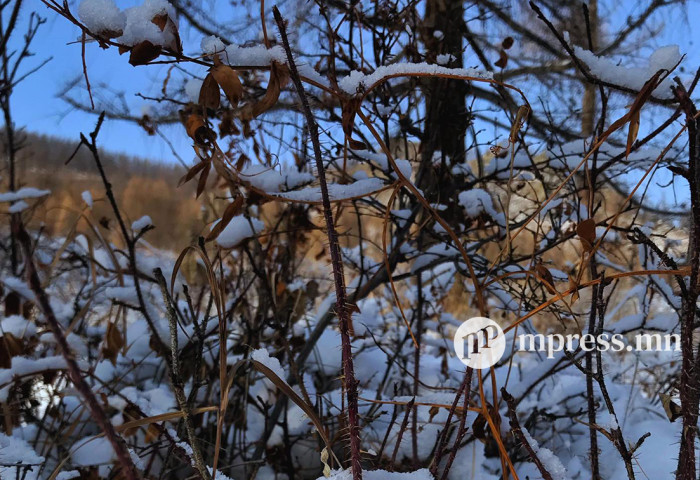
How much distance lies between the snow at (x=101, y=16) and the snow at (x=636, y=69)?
1.80 ft

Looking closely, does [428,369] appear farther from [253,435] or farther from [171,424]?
[171,424]

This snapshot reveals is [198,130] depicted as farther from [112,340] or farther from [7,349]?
[7,349]

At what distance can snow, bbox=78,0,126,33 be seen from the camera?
481mm

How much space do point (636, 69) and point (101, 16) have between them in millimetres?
638

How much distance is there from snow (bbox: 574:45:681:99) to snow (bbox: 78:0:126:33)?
1.80ft

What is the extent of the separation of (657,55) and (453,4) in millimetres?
1338

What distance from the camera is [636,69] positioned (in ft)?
2.09

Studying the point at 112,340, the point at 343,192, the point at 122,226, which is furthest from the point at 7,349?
the point at 343,192

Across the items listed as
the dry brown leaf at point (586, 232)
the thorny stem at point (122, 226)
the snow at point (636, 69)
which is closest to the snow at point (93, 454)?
the thorny stem at point (122, 226)

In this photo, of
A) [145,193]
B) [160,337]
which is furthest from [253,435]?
[145,193]

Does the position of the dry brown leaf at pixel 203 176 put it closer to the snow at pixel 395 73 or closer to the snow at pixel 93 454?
the snow at pixel 395 73

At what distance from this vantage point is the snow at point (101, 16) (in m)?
0.48

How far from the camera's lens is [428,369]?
7.38 ft

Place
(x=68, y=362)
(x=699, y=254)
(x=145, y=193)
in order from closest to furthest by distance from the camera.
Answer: (x=68, y=362) → (x=699, y=254) → (x=145, y=193)
